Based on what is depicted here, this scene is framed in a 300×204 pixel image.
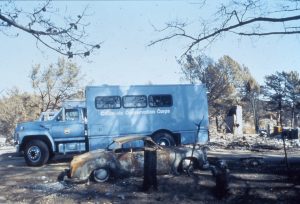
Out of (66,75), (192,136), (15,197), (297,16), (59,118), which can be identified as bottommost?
(15,197)

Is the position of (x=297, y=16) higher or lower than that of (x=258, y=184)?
higher

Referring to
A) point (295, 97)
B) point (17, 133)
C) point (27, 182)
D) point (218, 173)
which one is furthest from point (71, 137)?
point (295, 97)

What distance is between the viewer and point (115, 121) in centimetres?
1473

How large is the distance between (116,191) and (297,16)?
643 cm

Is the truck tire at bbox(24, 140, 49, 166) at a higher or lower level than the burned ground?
higher

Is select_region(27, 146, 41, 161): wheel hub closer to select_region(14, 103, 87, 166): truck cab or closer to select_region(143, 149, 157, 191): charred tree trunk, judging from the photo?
select_region(14, 103, 87, 166): truck cab

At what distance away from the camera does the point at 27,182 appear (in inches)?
422

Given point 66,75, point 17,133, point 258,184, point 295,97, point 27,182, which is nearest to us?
point 258,184

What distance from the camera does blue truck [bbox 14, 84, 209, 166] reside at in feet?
45.7

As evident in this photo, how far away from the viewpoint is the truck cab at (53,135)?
13.7 meters

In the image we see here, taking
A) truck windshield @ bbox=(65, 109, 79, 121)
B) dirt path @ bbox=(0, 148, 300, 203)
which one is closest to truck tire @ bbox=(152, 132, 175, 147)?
truck windshield @ bbox=(65, 109, 79, 121)

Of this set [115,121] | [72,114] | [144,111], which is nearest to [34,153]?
[72,114]

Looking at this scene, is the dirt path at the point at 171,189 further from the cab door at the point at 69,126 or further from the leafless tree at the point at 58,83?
the leafless tree at the point at 58,83

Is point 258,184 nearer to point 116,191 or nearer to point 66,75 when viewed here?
point 116,191
